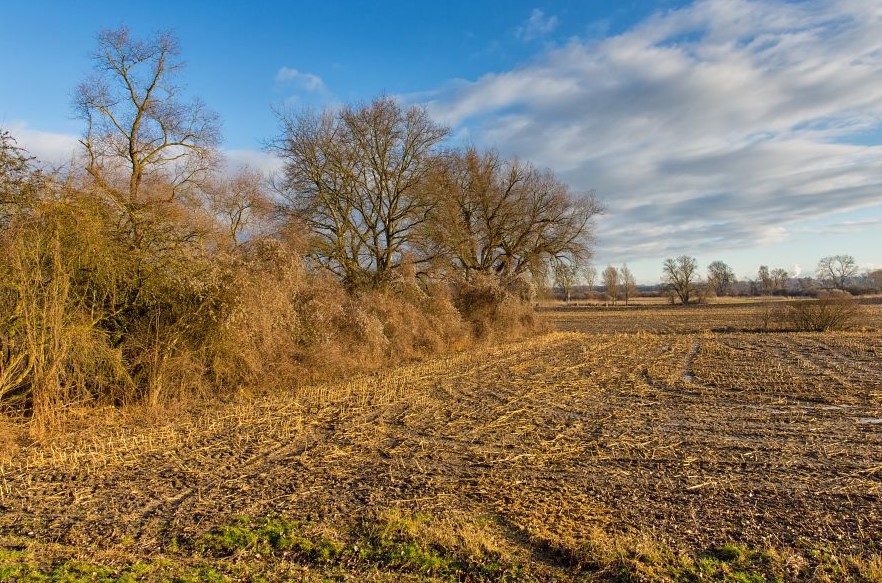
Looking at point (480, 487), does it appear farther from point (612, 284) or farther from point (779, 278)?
point (779, 278)

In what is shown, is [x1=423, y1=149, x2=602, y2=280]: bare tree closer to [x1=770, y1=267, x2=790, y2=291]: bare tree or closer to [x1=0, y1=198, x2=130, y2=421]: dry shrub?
[x1=0, y1=198, x2=130, y2=421]: dry shrub

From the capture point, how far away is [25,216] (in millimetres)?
8641

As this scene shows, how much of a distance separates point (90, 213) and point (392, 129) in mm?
16529

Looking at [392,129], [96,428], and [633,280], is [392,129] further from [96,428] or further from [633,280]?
[633,280]

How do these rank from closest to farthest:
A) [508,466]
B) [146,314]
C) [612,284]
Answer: [508,466]
[146,314]
[612,284]

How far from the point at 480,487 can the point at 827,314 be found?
32798mm

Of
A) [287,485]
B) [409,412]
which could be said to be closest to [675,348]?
[409,412]

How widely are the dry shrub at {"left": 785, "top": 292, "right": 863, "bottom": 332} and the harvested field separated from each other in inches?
819

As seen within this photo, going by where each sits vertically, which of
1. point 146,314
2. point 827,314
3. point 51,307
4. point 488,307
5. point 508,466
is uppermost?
point 51,307

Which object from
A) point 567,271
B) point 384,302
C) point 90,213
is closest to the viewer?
point 90,213

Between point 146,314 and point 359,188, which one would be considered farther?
point 359,188

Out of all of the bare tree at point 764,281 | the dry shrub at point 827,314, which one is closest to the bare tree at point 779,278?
the bare tree at point 764,281

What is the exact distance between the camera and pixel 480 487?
6629mm

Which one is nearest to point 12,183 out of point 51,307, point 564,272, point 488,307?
point 51,307
